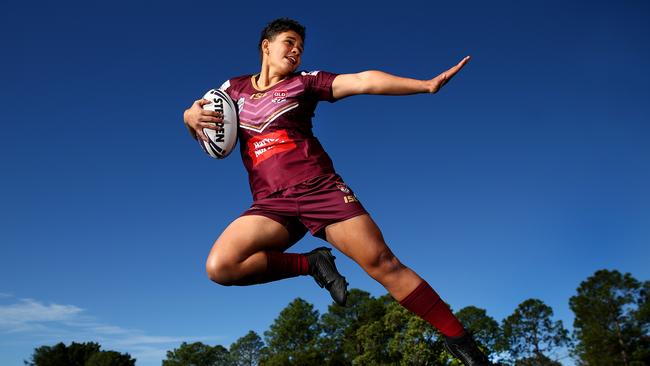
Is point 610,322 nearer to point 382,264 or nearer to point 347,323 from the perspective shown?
point 347,323

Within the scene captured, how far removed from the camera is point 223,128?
4.85 metres

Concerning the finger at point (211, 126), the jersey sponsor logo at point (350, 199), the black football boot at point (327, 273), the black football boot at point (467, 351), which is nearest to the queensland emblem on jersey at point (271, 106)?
the finger at point (211, 126)

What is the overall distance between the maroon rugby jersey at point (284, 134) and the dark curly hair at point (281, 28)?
52 centimetres

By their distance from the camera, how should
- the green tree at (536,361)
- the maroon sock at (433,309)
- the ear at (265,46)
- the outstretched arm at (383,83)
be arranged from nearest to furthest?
1. the outstretched arm at (383,83)
2. the maroon sock at (433,309)
3. the ear at (265,46)
4. the green tree at (536,361)

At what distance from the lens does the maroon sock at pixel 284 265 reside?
181 inches

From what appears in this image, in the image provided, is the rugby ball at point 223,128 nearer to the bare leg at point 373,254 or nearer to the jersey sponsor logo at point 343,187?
the jersey sponsor logo at point 343,187

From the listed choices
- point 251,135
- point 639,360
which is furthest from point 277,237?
point 639,360

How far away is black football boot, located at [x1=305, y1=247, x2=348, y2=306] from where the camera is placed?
4.54m

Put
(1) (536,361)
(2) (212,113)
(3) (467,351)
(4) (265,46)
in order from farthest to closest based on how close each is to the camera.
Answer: (1) (536,361) → (4) (265,46) → (2) (212,113) → (3) (467,351)

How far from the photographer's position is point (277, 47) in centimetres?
495

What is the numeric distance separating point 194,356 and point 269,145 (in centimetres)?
6436

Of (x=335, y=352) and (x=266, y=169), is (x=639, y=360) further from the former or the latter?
(x=266, y=169)

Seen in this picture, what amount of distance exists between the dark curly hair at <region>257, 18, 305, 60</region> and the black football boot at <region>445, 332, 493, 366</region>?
9.42 ft

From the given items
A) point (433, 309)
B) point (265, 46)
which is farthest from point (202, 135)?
point (433, 309)
